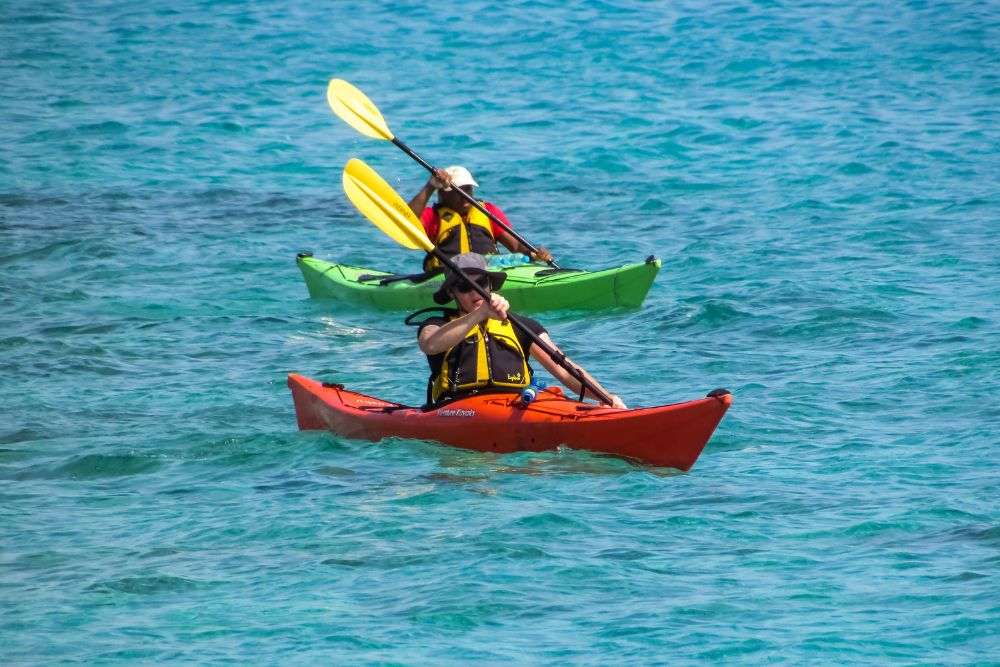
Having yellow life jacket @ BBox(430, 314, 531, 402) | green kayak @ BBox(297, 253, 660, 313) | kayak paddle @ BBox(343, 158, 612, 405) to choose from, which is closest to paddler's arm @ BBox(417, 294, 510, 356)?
yellow life jacket @ BBox(430, 314, 531, 402)

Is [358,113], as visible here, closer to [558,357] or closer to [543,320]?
[543,320]

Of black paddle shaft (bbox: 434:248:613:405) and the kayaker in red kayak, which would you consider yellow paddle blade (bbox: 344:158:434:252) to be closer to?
black paddle shaft (bbox: 434:248:613:405)

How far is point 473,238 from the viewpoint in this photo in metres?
10.9

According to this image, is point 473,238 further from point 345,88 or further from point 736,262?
point 736,262

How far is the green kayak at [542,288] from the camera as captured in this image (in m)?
11.4

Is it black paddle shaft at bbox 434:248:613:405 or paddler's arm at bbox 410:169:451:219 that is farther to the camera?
paddler's arm at bbox 410:169:451:219

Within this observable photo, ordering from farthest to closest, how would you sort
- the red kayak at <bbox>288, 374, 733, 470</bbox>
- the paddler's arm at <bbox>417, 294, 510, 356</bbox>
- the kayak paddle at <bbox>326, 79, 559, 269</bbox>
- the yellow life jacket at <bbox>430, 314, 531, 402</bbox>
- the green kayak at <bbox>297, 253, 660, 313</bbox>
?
the green kayak at <bbox>297, 253, 660, 313</bbox>
the kayak paddle at <bbox>326, 79, 559, 269</bbox>
the yellow life jacket at <bbox>430, 314, 531, 402</bbox>
the paddler's arm at <bbox>417, 294, 510, 356</bbox>
the red kayak at <bbox>288, 374, 733, 470</bbox>

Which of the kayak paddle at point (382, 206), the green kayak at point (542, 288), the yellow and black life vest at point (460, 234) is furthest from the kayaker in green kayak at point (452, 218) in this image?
the kayak paddle at point (382, 206)

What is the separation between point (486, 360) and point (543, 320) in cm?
386

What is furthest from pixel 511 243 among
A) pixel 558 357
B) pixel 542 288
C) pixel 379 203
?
pixel 558 357

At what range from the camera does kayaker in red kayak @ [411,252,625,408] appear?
24.7 ft

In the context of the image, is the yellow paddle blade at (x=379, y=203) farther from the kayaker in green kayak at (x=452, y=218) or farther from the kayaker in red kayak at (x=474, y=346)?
the kayaker in green kayak at (x=452, y=218)

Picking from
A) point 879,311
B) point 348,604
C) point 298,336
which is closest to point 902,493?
point 348,604

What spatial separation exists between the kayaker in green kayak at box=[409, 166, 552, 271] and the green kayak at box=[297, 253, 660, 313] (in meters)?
0.59
